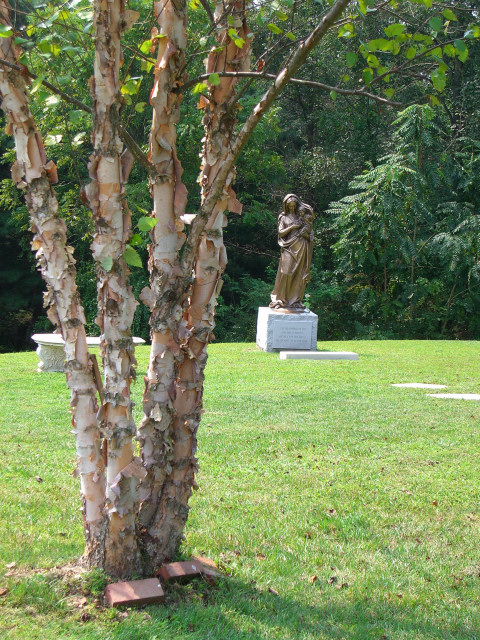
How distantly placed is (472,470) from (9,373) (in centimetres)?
713

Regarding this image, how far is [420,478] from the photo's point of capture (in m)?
5.06

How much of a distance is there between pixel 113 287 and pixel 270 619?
1603mm

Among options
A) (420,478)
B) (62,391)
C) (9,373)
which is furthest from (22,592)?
(9,373)

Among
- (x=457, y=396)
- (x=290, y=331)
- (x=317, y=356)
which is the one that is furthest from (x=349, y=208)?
(x=457, y=396)

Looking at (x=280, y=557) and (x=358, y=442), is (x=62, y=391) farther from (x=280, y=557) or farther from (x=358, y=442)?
(x=280, y=557)

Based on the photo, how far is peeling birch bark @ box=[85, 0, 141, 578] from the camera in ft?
8.79

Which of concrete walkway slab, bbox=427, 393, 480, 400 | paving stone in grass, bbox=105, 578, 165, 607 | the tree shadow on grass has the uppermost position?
concrete walkway slab, bbox=427, 393, 480, 400

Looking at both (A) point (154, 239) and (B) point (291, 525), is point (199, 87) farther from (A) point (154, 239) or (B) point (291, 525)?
(B) point (291, 525)

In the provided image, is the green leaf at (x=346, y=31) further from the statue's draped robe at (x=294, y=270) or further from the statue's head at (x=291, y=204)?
the statue's head at (x=291, y=204)

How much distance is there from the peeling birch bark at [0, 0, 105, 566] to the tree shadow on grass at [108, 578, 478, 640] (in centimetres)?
43

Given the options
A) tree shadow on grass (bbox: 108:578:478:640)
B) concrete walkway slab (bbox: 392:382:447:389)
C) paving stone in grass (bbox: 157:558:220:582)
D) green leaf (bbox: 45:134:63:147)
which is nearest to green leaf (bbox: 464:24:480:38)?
green leaf (bbox: 45:134:63:147)

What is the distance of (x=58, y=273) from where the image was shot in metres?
2.80

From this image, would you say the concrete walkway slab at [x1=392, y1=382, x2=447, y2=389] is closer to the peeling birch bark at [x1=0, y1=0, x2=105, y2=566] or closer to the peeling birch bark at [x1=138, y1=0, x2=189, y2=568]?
the peeling birch bark at [x1=138, y1=0, x2=189, y2=568]

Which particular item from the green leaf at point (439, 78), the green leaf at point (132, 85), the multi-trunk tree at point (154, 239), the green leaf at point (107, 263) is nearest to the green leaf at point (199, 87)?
the multi-trunk tree at point (154, 239)
